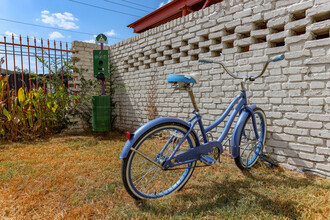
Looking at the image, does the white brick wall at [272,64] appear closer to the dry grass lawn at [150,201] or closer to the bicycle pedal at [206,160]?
the dry grass lawn at [150,201]

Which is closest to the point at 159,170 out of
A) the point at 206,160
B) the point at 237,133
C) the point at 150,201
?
the point at 150,201

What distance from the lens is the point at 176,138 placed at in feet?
6.95

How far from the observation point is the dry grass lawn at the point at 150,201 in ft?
5.71

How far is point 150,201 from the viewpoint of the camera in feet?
6.32

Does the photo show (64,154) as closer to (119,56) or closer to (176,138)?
(176,138)

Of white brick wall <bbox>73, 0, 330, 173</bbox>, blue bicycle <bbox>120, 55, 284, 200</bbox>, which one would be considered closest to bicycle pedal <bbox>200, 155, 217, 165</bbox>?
blue bicycle <bbox>120, 55, 284, 200</bbox>

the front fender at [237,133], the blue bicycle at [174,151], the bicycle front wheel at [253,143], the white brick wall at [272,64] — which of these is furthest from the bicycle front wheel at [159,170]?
the white brick wall at [272,64]

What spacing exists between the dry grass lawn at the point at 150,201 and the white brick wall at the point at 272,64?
448mm

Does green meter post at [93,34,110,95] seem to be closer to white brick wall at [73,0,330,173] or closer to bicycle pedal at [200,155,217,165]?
white brick wall at [73,0,330,173]

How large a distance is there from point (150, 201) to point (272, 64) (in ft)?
7.19

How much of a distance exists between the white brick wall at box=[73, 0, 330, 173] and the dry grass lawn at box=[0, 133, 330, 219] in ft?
1.47

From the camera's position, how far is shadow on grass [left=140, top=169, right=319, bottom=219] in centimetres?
175

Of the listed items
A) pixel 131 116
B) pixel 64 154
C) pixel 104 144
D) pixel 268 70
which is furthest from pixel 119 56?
pixel 268 70

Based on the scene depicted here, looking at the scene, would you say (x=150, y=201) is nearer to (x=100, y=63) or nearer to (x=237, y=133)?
(x=237, y=133)
